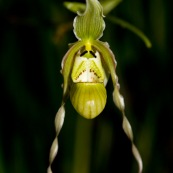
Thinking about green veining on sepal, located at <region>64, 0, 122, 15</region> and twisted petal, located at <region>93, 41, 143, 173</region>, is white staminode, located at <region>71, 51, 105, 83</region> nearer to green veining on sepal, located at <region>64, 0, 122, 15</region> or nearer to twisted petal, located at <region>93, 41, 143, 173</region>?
twisted petal, located at <region>93, 41, 143, 173</region>

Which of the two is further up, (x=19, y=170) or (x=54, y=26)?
(x=54, y=26)

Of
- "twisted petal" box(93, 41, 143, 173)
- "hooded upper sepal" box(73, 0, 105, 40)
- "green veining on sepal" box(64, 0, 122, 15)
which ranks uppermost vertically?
"green veining on sepal" box(64, 0, 122, 15)

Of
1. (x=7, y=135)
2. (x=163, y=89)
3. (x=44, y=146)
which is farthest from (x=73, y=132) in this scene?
(x=163, y=89)

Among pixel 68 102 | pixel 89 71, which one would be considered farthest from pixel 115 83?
pixel 68 102

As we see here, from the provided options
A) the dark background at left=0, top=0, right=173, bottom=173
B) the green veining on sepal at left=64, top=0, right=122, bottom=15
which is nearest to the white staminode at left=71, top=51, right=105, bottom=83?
the green veining on sepal at left=64, top=0, right=122, bottom=15

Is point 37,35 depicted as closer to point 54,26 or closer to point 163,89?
point 54,26

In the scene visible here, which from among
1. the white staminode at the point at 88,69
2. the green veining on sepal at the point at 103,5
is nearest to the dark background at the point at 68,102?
the green veining on sepal at the point at 103,5

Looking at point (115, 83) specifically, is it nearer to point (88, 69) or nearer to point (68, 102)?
point (88, 69)
